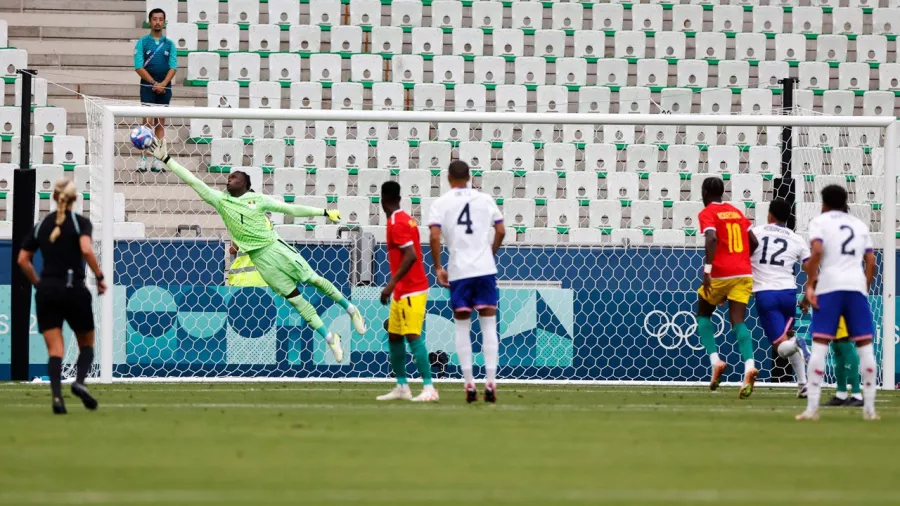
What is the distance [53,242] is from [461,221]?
129 inches

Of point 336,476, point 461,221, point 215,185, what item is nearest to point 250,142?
point 215,185

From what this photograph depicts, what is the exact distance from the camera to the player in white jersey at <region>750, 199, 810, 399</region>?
1344 centimetres

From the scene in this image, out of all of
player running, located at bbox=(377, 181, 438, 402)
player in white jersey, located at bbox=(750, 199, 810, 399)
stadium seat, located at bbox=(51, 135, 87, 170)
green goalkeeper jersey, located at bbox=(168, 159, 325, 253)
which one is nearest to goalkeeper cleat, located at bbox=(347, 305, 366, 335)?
green goalkeeper jersey, located at bbox=(168, 159, 325, 253)

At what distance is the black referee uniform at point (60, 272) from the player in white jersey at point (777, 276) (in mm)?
6634

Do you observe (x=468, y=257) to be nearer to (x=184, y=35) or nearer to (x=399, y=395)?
(x=399, y=395)

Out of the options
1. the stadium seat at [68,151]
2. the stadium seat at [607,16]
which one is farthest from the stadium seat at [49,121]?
the stadium seat at [607,16]

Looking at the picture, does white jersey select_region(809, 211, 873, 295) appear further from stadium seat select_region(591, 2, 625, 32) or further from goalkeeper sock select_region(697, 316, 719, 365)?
stadium seat select_region(591, 2, 625, 32)

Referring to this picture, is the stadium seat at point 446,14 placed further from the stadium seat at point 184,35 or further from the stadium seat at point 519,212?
the stadium seat at point 519,212

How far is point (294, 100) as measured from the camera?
22016 millimetres

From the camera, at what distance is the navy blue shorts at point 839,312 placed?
31.8 feet

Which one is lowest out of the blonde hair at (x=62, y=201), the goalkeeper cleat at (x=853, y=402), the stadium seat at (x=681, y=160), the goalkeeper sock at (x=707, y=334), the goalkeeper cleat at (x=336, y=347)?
the goalkeeper cleat at (x=853, y=402)

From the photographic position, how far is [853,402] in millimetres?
11875

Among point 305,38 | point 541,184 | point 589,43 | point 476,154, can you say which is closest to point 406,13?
point 305,38

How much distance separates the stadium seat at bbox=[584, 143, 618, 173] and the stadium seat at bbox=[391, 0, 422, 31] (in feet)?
15.4
